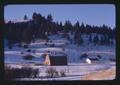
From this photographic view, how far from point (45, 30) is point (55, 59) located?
0.87 feet

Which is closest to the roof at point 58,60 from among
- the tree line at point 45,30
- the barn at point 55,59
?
the barn at point 55,59

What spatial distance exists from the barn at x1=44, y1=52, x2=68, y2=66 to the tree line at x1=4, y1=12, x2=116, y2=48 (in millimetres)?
146

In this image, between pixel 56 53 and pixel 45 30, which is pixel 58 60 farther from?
pixel 45 30

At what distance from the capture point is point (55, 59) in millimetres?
3660

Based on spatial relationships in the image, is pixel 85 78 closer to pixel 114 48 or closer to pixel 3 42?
pixel 114 48

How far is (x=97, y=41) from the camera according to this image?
12.0 ft

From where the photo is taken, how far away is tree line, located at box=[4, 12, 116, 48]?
3.61 metres

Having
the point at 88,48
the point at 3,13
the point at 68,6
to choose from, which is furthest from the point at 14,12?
the point at 88,48

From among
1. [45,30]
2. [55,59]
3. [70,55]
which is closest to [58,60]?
[55,59]

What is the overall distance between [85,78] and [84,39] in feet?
1.09

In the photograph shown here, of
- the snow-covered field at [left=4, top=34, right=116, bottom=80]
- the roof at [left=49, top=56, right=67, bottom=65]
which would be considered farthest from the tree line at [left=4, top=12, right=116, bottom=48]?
the roof at [left=49, top=56, right=67, bottom=65]

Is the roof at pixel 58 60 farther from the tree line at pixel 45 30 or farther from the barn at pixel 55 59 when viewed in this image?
the tree line at pixel 45 30

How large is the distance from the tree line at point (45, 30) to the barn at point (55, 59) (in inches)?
5.8

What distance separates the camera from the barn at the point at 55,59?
362cm
